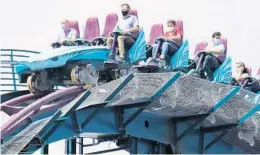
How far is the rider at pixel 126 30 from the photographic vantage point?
14.7 m

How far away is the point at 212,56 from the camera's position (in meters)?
15.9

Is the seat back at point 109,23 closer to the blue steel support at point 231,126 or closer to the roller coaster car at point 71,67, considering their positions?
the roller coaster car at point 71,67

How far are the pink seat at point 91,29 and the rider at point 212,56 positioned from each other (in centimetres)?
189

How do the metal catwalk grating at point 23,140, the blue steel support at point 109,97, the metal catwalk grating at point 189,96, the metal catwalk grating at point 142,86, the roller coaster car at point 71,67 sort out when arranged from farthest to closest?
the roller coaster car at point 71,67 < the metal catwalk grating at point 189,96 < the metal catwalk grating at point 142,86 < the blue steel support at point 109,97 < the metal catwalk grating at point 23,140

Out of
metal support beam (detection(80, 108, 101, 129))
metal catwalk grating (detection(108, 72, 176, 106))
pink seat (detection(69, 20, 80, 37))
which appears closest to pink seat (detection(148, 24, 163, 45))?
pink seat (detection(69, 20, 80, 37))

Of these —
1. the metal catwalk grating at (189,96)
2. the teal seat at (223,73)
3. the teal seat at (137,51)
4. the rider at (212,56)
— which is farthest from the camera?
the teal seat at (223,73)

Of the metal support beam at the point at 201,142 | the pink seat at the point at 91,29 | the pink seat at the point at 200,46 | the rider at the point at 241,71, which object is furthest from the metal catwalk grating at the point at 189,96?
the rider at the point at 241,71

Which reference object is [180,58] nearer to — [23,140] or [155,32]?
[155,32]

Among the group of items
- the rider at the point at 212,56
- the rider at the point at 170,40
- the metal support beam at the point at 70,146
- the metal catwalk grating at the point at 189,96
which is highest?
the rider at the point at 170,40

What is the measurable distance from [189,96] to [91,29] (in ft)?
9.73

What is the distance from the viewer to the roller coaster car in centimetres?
1402

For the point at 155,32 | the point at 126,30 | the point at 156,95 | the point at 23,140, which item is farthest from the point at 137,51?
the point at 23,140

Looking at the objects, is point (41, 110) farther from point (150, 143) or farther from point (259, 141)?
point (259, 141)

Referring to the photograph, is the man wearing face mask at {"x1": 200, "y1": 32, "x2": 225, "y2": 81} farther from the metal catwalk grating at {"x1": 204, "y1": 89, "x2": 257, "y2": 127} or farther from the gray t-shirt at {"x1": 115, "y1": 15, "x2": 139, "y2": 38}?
the gray t-shirt at {"x1": 115, "y1": 15, "x2": 139, "y2": 38}
